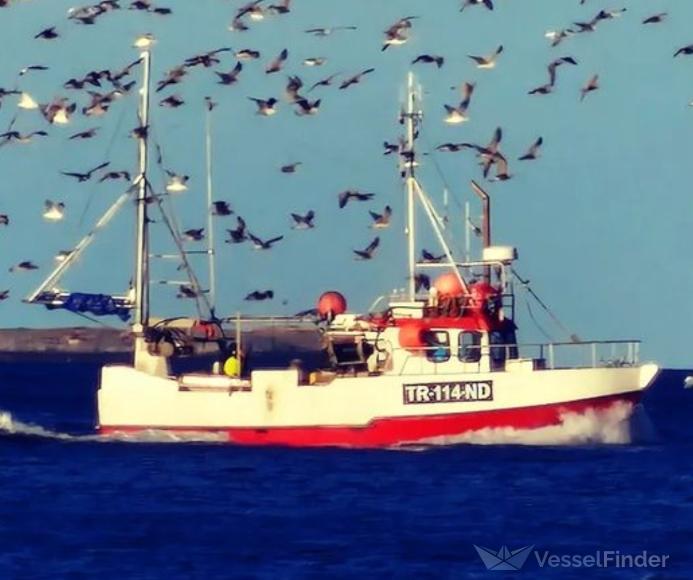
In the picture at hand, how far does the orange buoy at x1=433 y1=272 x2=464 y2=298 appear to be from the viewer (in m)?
67.4

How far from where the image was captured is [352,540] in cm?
5306

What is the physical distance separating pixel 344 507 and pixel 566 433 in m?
10.7

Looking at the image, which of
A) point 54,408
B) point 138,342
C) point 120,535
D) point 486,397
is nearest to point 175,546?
point 120,535

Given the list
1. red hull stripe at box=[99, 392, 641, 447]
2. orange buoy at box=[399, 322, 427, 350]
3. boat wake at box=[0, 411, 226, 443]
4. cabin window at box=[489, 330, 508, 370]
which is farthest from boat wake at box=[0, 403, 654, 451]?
boat wake at box=[0, 411, 226, 443]

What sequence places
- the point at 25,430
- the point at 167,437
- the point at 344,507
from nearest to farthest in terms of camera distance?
the point at 344,507
the point at 167,437
the point at 25,430

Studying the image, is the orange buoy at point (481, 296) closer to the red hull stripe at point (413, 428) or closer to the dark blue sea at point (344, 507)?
the red hull stripe at point (413, 428)

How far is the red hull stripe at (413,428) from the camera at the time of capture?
2635 inches

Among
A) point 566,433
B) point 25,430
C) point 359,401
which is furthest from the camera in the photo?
point 25,430

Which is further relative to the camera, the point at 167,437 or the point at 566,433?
the point at 167,437

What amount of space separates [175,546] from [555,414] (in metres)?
16.0

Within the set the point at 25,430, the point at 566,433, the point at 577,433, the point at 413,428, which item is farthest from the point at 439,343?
the point at 25,430

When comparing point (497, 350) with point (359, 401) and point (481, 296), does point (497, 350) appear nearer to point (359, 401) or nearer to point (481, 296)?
point (481, 296)

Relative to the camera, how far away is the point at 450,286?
67688mm

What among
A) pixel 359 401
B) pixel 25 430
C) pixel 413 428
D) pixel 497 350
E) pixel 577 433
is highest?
pixel 497 350
